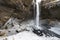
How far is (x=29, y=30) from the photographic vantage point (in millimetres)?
4246

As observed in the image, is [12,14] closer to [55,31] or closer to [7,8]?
[7,8]

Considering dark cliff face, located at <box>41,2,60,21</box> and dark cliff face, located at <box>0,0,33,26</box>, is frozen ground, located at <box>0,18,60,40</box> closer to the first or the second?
dark cliff face, located at <box>0,0,33,26</box>

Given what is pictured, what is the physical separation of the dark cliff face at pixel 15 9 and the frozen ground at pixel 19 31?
0.51ft

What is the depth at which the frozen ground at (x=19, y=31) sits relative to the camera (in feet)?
12.5

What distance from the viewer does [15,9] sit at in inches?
179

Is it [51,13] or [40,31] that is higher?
[51,13]

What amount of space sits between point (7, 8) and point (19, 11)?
0.38 meters

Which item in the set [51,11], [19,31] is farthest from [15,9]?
[51,11]

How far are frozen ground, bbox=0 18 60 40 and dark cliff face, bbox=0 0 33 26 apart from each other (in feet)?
0.51

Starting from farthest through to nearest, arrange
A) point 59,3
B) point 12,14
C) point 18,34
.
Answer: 1. point 12,14
2. point 59,3
3. point 18,34

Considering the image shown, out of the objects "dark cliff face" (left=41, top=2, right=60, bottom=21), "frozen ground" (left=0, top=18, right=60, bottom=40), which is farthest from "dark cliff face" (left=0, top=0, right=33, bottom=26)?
"dark cliff face" (left=41, top=2, right=60, bottom=21)

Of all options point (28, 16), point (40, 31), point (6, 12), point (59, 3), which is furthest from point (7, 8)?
point (59, 3)

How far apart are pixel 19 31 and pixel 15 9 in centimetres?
74

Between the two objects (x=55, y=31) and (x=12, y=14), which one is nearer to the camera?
(x=55, y=31)
